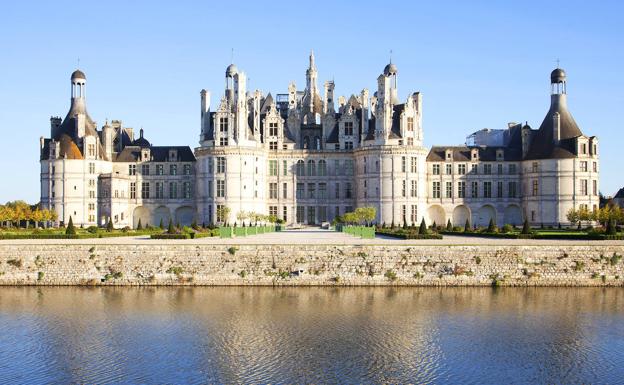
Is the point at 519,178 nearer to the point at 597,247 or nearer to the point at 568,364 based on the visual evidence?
the point at 597,247

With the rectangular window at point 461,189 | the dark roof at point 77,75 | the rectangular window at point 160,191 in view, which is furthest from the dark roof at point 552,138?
the dark roof at point 77,75

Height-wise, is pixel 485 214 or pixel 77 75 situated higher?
pixel 77 75

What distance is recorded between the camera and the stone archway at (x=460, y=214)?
89188mm

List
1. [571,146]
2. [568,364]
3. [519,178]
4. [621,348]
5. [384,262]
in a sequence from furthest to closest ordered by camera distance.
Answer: [519,178]
[571,146]
[384,262]
[621,348]
[568,364]

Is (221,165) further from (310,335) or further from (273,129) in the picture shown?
(310,335)

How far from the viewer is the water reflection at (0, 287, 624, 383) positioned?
25906 millimetres

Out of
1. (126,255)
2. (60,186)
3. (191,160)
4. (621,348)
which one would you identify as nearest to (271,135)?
(191,160)

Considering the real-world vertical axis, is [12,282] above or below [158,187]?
below

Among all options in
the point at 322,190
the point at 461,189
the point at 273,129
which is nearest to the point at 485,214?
the point at 461,189

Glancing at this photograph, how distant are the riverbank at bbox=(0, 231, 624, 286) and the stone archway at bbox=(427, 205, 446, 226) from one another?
4410 cm

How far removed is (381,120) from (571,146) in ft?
69.6

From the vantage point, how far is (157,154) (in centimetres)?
9150

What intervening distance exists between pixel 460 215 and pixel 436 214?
284cm

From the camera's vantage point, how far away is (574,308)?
1448 inches
